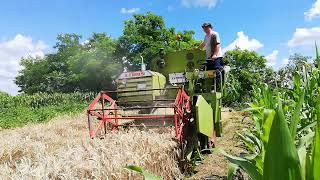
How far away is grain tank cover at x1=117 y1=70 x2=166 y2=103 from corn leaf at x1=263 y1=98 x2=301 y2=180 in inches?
256

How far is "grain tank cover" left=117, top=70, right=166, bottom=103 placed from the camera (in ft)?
25.3

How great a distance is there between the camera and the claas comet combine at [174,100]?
20.1 ft

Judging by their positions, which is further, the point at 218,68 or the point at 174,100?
the point at 218,68

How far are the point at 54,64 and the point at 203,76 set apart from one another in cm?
4527

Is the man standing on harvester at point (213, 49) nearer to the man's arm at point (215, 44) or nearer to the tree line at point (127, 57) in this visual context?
the man's arm at point (215, 44)

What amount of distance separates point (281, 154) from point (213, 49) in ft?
22.1

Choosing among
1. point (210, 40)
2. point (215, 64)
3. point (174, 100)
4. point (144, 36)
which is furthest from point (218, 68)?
point (144, 36)

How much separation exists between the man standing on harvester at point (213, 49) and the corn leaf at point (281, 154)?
20.9ft

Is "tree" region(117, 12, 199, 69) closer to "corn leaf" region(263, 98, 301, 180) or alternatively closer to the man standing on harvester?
the man standing on harvester

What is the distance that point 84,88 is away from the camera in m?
39.2

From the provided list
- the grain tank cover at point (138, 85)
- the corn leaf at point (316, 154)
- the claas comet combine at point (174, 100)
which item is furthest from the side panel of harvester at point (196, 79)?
the corn leaf at point (316, 154)

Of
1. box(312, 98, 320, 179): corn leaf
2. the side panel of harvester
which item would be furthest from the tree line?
box(312, 98, 320, 179): corn leaf

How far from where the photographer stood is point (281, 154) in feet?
3.61

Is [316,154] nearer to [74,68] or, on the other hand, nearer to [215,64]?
[215,64]
